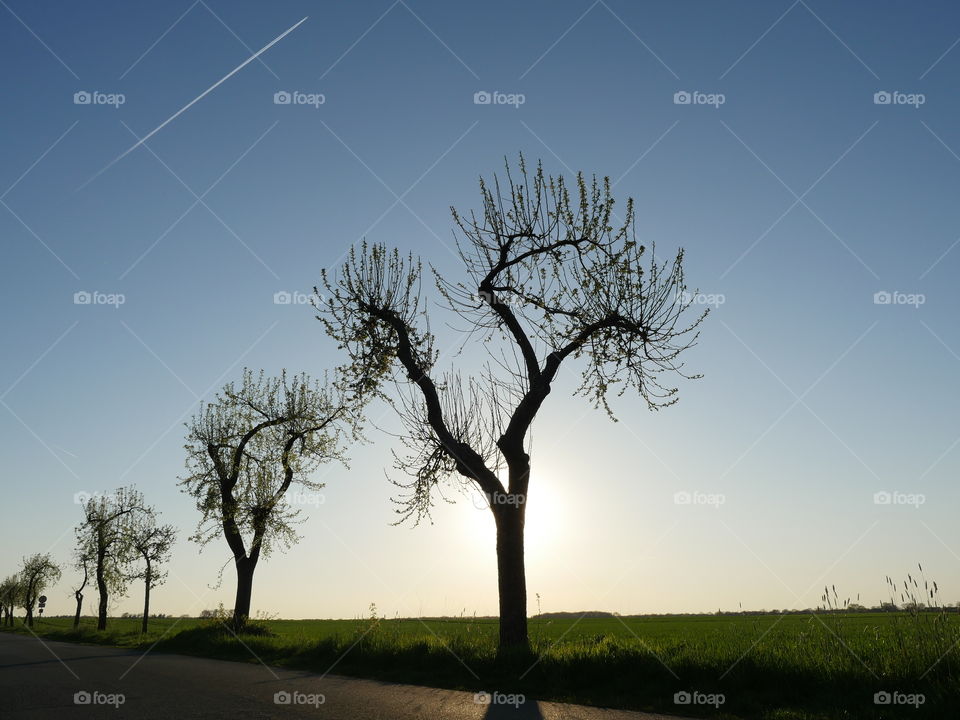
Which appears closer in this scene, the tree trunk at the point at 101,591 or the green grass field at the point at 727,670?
the green grass field at the point at 727,670

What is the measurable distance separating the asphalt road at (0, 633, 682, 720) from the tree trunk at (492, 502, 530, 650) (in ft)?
11.1

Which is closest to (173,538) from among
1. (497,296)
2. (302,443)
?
(302,443)

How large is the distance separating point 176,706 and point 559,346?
10772mm

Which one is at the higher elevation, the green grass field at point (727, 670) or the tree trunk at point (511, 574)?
the tree trunk at point (511, 574)

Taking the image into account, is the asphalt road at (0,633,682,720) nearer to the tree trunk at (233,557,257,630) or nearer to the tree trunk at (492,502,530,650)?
the tree trunk at (492,502,530,650)

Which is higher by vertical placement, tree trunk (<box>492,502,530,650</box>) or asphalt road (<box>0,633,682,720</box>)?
tree trunk (<box>492,502,530,650</box>)

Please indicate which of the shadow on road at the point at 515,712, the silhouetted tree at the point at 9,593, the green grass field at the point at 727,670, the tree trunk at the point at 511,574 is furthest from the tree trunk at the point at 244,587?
the silhouetted tree at the point at 9,593

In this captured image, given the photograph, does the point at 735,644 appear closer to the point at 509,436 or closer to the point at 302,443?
the point at 509,436

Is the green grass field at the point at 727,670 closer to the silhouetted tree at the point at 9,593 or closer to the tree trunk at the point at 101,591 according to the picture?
the tree trunk at the point at 101,591

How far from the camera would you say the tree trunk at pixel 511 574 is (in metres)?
14.5

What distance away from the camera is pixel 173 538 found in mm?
47375

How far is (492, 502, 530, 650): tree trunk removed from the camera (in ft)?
47.7

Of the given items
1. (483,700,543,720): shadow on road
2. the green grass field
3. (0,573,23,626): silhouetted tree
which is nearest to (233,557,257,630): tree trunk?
the green grass field

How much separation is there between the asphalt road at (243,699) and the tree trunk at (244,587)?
15.8 metres
